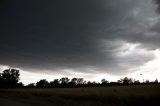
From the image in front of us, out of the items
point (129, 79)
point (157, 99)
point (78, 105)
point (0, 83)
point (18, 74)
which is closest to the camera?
point (78, 105)

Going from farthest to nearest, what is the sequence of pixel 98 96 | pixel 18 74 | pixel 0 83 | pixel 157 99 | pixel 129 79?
pixel 18 74
pixel 129 79
pixel 0 83
pixel 98 96
pixel 157 99

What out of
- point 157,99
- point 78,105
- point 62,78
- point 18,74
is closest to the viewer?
point 78,105

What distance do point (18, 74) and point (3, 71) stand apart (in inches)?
409

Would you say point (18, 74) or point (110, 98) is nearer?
point (110, 98)

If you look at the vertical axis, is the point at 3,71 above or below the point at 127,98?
above

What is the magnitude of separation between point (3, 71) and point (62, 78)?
40.7 meters

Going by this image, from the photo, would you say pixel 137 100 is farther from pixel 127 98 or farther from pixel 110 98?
pixel 110 98

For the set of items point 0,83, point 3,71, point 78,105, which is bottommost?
point 78,105

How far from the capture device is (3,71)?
478 feet

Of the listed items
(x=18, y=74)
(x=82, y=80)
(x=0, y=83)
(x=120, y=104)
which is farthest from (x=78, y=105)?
(x=82, y=80)

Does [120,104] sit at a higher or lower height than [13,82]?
lower

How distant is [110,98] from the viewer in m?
31.6

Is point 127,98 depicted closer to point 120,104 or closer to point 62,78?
point 120,104

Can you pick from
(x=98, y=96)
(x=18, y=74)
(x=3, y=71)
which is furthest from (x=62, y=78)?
(x=98, y=96)
